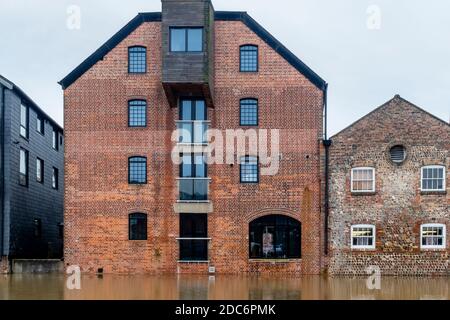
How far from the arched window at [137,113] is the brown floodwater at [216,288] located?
7.45 meters

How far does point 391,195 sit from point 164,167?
1093 cm

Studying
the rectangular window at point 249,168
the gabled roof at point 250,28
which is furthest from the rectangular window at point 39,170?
the rectangular window at point 249,168

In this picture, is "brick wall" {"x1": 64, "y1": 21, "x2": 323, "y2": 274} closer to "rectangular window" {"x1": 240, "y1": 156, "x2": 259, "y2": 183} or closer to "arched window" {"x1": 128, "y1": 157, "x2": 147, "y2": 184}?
"arched window" {"x1": 128, "y1": 157, "x2": 147, "y2": 184}

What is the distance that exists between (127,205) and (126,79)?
20.2 ft

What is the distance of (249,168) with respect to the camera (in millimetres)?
29281

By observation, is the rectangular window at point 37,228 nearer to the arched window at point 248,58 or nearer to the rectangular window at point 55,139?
the rectangular window at point 55,139

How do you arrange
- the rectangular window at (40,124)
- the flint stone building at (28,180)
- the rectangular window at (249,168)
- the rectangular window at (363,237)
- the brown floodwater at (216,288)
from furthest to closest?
the rectangular window at (40,124)
the flint stone building at (28,180)
the rectangular window at (249,168)
the rectangular window at (363,237)
the brown floodwater at (216,288)

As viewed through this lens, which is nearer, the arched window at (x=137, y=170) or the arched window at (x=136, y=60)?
the arched window at (x=137, y=170)

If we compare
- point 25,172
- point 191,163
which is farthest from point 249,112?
point 25,172

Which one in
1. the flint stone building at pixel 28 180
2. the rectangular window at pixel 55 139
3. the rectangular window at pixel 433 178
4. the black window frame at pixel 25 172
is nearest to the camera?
the rectangular window at pixel 433 178

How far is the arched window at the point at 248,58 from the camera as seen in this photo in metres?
29.7

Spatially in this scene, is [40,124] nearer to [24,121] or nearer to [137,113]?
[24,121]

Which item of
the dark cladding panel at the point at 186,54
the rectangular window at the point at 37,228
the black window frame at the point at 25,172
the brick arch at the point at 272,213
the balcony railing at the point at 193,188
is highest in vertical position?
the dark cladding panel at the point at 186,54
